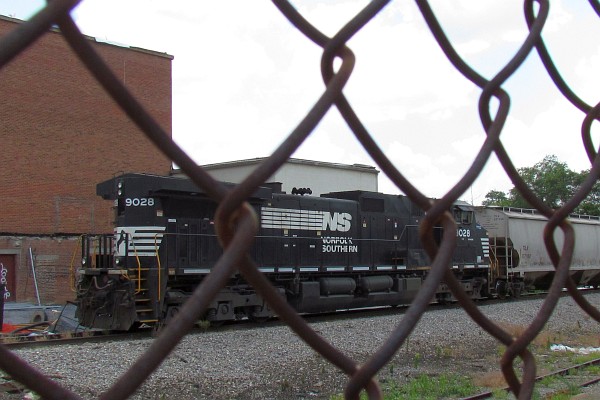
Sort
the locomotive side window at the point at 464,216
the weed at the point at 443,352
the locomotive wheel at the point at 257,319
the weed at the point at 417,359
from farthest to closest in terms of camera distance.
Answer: the locomotive side window at the point at 464,216 < the locomotive wheel at the point at 257,319 < the weed at the point at 443,352 < the weed at the point at 417,359

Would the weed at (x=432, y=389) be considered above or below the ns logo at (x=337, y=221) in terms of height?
below

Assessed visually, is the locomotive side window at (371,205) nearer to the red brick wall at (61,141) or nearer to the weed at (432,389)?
the weed at (432,389)

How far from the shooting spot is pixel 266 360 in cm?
1018

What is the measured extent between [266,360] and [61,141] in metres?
22.9

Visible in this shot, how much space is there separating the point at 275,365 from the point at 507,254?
16.7 metres

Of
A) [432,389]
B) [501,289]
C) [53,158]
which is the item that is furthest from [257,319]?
[53,158]

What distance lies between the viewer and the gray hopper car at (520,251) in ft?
80.2

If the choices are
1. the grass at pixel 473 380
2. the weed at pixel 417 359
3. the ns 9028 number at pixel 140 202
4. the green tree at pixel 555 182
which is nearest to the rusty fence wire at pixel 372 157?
the grass at pixel 473 380

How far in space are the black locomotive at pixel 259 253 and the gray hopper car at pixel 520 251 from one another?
322 cm

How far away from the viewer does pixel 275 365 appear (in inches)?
389

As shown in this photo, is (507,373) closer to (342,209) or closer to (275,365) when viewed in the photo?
(275,365)

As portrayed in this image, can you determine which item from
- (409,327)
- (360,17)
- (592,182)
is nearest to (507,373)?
(409,327)

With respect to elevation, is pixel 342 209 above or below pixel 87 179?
below

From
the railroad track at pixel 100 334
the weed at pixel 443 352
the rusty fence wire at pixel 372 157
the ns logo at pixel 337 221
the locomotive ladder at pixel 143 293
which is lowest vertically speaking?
the weed at pixel 443 352
